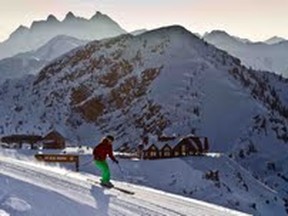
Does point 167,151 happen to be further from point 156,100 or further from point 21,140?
point 156,100

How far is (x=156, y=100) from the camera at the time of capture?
123812mm

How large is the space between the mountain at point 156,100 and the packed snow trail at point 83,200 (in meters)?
71.1

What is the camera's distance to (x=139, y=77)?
136875 mm

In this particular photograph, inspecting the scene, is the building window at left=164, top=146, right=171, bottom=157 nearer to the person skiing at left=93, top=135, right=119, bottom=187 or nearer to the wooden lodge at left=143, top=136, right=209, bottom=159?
the wooden lodge at left=143, top=136, right=209, bottom=159

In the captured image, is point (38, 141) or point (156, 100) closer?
point (38, 141)

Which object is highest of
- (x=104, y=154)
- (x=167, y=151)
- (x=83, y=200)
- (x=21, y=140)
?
(x=21, y=140)

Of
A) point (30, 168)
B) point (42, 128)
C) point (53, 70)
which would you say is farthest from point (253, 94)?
point (30, 168)

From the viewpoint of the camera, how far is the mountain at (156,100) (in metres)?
111

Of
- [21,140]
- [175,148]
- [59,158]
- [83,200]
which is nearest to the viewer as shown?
[83,200]

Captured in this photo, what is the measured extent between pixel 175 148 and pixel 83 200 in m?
59.5

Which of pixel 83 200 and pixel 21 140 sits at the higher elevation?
pixel 21 140

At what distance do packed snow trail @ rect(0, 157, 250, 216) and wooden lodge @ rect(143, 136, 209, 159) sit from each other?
5264 cm

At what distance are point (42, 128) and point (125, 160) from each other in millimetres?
65348

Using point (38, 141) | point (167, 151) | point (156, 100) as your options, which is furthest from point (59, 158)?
point (156, 100)
